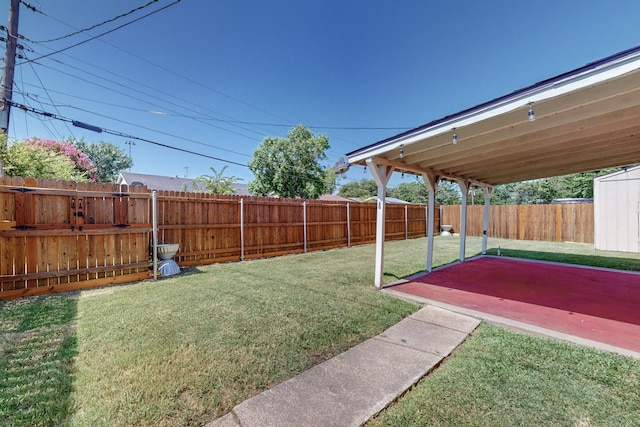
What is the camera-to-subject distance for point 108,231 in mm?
4938

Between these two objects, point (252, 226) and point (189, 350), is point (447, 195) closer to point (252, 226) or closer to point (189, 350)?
point (252, 226)

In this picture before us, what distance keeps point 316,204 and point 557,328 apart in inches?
279

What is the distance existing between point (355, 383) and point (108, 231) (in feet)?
→ 17.4

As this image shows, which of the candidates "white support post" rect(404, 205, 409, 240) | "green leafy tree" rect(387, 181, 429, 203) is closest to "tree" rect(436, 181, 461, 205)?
"green leafy tree" rect(387, 181, 429, 203)

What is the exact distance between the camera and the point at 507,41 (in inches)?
339

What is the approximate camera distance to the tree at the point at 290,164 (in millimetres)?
18203

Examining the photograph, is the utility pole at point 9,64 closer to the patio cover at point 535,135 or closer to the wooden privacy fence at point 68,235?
the wooden privacy fence at point 68,235

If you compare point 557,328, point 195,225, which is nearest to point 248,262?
point 195,225

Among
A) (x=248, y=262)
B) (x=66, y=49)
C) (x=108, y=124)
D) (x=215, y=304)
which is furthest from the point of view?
(x=108, y=124)

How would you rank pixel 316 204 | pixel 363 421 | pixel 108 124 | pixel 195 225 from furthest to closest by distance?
1. pixel 108 124
2. pixel 316 204
3. pixel 195 225
4. pixel 363 421

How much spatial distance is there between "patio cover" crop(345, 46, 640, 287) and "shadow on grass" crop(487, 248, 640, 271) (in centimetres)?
257

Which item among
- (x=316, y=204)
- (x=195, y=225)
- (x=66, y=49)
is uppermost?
(x=66, y=49)

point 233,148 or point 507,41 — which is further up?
point 507,41

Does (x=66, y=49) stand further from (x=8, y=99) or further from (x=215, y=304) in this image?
(x=215, y=304)
